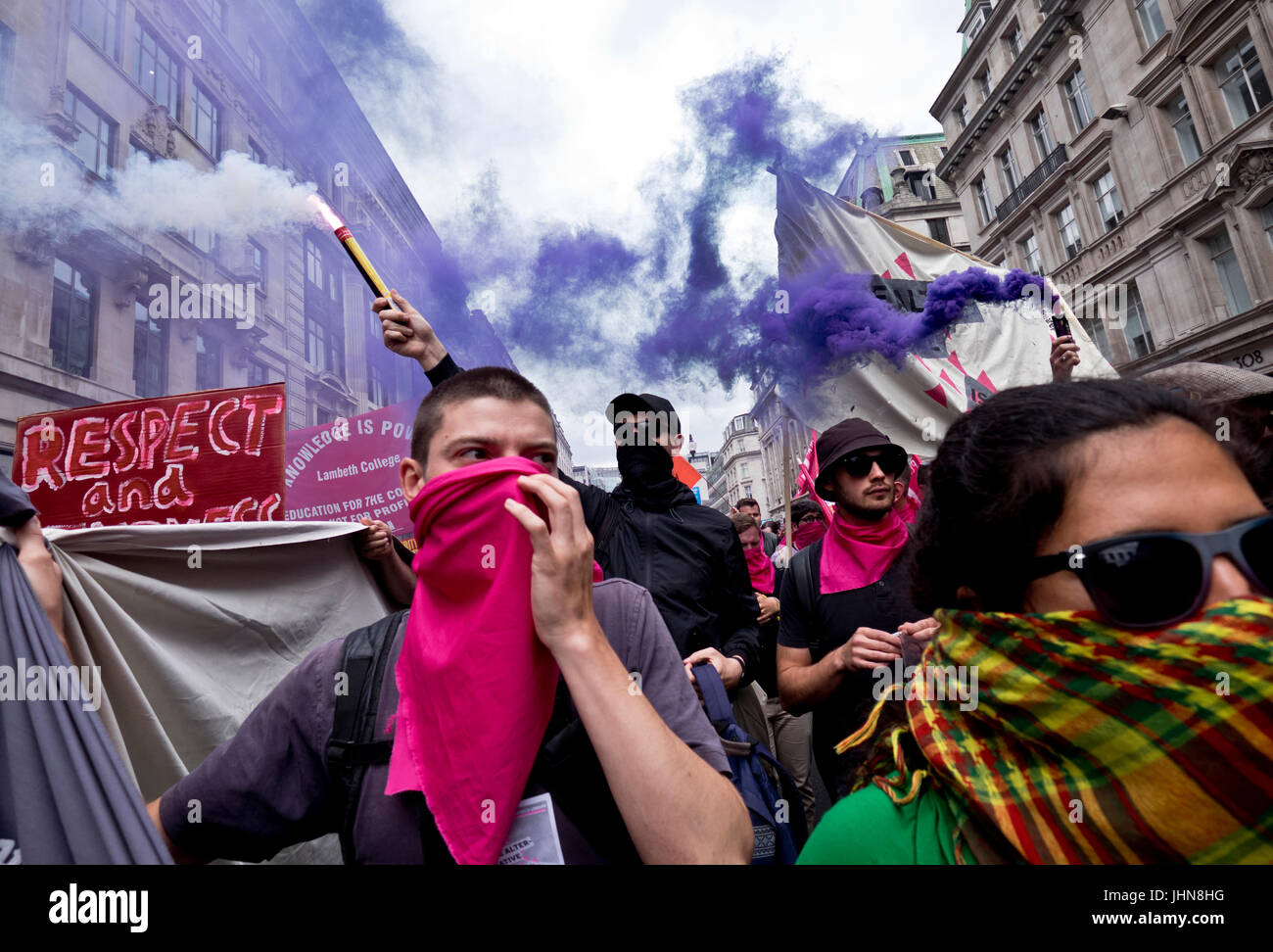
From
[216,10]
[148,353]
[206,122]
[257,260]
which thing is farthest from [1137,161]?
[148,353]

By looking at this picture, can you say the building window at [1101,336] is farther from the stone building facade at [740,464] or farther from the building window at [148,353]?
the stone building facade at [740,464]

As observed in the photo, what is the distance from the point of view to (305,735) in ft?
4.18

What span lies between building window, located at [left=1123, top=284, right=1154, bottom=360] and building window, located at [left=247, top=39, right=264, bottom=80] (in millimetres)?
25503

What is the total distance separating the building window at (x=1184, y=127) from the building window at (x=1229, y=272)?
228cm

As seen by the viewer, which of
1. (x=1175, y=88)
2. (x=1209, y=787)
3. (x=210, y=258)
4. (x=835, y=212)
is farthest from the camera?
(x=1175, y=88)

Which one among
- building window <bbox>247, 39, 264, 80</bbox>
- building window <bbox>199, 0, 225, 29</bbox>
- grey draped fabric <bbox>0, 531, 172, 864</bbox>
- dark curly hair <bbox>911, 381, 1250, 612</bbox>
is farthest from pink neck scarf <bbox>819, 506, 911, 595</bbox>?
building window <bbox>247, 39, 264, 80</bbox>

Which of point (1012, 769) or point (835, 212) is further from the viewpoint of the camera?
point (835, 212)

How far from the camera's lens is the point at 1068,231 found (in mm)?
23453

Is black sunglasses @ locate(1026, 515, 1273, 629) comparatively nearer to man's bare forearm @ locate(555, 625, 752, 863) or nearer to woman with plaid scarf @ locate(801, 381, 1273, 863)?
woman with plaid scarf @ locate(801, 381, 1273, 863)

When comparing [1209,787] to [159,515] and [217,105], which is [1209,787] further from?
[217,105]

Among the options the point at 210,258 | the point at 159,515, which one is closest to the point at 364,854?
the point at 159,515

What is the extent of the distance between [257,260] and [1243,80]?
80.8 ft

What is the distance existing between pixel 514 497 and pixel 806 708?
1699 mm

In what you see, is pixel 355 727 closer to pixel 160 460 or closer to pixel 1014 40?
pixel 160 460
